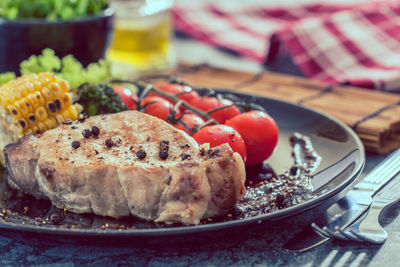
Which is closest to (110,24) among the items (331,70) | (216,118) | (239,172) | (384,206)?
(216,118)

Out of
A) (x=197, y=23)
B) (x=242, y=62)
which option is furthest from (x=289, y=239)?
(x=197, y=23)

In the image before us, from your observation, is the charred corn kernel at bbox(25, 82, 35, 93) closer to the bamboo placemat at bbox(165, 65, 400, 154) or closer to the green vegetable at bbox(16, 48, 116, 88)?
the green vegetable at bbox(16, 48, 116, 88)

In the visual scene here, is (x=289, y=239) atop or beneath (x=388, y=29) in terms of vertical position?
beneath

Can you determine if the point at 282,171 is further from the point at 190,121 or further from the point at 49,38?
the point at 49,38

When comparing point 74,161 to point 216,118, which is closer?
point 74,161

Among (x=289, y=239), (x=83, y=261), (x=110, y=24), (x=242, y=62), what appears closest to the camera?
(x=83, y=261)

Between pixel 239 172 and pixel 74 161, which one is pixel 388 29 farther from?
pixel 74 161

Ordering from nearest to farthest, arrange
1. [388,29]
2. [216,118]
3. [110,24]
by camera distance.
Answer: [216,118] < [110,24] < [388,29]
